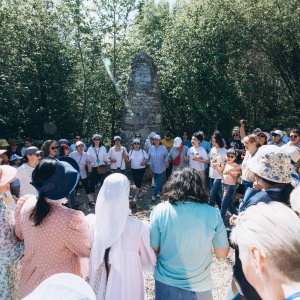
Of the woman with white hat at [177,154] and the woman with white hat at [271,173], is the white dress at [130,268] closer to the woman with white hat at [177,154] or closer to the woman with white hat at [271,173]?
the woman with white hat at [271,173]

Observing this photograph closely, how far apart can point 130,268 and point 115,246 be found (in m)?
0.25

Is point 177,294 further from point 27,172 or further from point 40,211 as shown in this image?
point 27,172

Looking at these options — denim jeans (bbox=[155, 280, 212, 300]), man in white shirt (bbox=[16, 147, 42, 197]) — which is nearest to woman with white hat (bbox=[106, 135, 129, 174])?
man in white shirt (bbox=[16, 147, 42, 197])

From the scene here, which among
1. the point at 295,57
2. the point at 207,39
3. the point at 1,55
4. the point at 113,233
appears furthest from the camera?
the point at 295,57

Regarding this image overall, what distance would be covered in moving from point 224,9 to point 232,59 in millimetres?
2455

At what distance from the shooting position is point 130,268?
234 cm

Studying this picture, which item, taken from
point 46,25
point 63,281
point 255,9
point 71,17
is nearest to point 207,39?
point 255,9

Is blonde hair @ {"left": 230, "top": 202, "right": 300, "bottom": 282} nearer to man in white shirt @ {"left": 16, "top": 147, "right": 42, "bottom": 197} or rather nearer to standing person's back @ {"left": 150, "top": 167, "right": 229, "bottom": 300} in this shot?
standing person's back @ {"left": 150, "top": 167, "right": 229, "bottom": 300}

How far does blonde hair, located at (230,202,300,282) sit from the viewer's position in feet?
3.75

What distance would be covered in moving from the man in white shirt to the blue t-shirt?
117 inches

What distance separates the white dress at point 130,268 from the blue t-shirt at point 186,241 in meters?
0.09

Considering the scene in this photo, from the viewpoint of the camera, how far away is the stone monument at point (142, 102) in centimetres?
1119

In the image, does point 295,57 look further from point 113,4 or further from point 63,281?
point 63,281

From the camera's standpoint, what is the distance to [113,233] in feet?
7.34
